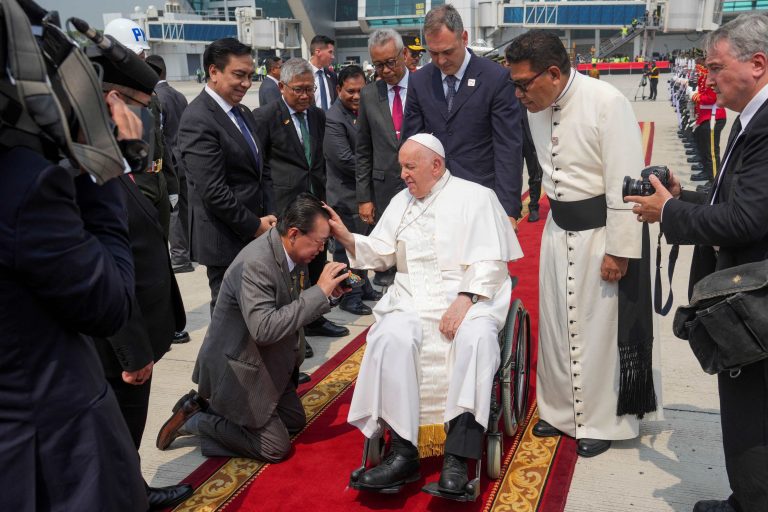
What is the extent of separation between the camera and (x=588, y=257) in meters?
3.23

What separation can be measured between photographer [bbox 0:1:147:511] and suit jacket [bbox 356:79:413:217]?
3257 mm

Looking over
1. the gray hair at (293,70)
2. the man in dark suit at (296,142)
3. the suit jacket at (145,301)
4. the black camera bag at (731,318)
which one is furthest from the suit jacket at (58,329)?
the gray hair at (293,70)

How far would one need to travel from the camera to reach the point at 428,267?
337cm

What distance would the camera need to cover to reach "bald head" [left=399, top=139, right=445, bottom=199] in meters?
3.30

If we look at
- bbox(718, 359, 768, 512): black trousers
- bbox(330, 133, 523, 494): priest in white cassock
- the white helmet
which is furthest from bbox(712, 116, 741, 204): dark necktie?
the white helmet

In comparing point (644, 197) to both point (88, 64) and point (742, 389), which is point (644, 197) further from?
point (88, 64)

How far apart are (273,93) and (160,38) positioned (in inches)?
2370

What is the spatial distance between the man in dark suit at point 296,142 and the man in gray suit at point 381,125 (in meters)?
0.34

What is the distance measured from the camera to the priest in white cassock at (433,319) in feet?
9.41

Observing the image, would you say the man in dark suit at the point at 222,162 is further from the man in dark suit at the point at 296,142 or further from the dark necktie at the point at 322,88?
the dark necktie at the point at 322,88

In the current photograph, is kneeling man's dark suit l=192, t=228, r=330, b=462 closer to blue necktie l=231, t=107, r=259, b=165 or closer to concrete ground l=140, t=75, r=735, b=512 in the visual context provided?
concrete ground l=140, t=75, r=735, b=512

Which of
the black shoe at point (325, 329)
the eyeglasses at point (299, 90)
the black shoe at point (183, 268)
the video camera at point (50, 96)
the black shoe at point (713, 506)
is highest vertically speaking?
the video camera at point (50, 96)

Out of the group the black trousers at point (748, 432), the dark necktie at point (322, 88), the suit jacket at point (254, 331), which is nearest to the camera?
the black trousers at point (748, 432)

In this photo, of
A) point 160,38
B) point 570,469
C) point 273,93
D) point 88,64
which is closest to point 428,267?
point 570,469
